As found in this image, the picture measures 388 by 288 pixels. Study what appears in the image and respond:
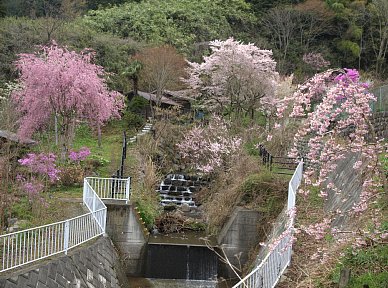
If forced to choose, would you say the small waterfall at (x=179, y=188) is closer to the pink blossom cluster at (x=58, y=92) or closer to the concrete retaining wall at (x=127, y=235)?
the pink blossom cluster at (x=58, y=92)

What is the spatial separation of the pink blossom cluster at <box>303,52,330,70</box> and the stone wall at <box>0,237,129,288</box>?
30.5 meters

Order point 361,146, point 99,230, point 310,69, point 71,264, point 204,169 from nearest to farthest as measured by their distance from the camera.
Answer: point 361,146, point 71,264, point 99,230, point 204,169, point 310,69

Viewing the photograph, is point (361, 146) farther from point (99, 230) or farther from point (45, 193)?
point (45, 193)

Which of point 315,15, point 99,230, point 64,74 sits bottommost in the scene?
point 99,230

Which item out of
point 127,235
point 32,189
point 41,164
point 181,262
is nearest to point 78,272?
point 32,189

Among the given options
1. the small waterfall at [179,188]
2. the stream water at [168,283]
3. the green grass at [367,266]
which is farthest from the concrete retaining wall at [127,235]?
the green grass at [367,266]

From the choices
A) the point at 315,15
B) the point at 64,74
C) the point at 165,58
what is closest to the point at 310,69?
the point at 315,15

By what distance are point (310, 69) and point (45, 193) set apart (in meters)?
30.2

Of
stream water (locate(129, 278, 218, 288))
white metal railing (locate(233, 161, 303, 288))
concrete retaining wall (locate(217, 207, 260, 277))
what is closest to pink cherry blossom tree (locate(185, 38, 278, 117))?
concrete retaining wall (locate(217, 207, 260, 277))

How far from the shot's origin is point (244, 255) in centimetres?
1498

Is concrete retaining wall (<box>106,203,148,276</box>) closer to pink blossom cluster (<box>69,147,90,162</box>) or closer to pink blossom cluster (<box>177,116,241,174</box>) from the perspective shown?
pink blossom cluster (<box>69,147,90,162</box>)

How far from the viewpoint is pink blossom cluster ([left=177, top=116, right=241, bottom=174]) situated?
21.0 meters

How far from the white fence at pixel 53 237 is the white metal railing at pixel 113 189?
373 mm

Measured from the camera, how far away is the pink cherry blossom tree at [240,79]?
88.8 ft
